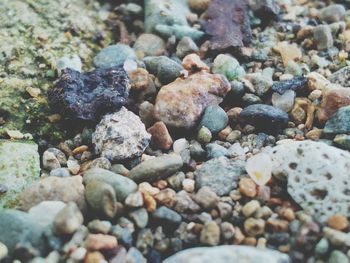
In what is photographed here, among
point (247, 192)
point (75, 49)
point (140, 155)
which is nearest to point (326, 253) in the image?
point (247, 192)

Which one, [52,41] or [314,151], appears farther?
[52,41]

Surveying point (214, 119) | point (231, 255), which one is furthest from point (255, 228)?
point (214, 119)

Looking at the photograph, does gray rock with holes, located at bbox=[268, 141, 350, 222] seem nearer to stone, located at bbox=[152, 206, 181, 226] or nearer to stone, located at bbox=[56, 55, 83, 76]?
stone, located at bbox=[152, 206, 181, 226]

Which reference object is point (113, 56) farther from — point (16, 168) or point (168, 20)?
point (16, 168)

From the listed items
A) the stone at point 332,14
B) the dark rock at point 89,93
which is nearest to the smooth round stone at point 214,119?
the dark rock at point 89,93

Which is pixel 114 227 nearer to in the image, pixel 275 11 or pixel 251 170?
pixel 251 170

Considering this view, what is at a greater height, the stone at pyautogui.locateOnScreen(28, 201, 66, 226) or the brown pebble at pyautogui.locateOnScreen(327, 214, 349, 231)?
the brown pebble at pyautogui.locateOnScreen(327, 214, 349, 231)

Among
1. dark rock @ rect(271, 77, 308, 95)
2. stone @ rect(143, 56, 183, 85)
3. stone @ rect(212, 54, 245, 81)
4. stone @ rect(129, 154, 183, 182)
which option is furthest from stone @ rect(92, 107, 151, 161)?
dark rock @ rect(271, 77, 308, 95)

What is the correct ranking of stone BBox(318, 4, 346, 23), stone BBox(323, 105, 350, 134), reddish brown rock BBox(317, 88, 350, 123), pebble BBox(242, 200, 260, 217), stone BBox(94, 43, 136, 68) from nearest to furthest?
pebble BBox(242, 200, 260, 217), stone BBox(323, 105, 350, 134), reddish brown rock BBox(317, 88, 350, 123), stone BBox(94, 43, 136, 68), stone BBox(318, 4, 346, 23)
